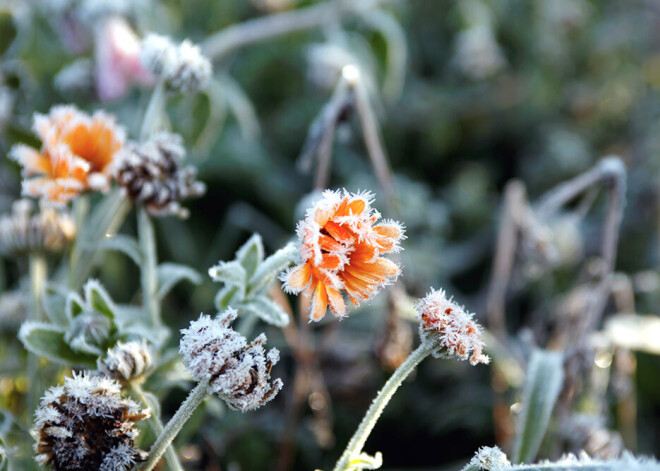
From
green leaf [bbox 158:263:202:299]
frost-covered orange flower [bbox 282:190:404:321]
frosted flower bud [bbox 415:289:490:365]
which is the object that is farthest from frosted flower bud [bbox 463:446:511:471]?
green leaf [bbox 158:263:202:299]

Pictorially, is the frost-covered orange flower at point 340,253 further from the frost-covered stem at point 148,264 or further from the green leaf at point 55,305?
the green leaf at point 55,305

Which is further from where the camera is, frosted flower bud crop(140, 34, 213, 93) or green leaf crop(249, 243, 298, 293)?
frosted flower bud crop(140, 34, 213, 93)

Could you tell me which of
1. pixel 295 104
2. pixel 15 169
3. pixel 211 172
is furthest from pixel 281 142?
pixel 15 169

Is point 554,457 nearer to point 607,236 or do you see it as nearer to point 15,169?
point 607,236

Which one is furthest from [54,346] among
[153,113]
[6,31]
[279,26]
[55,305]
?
[279,26]

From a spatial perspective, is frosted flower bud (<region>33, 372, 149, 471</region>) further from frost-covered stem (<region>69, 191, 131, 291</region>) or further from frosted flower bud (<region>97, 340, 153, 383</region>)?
frost-covered stem (<region>69, 191, 131, 291</region>)
